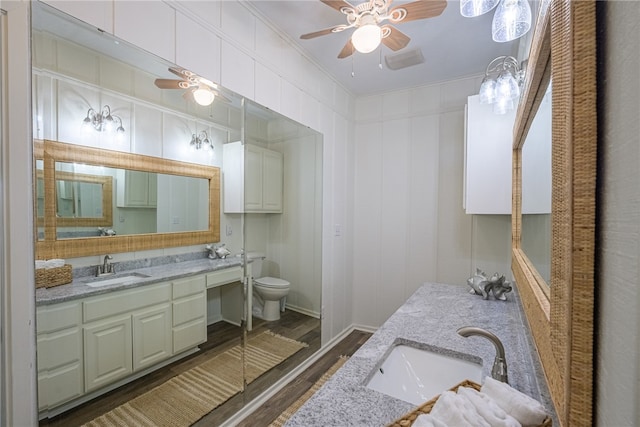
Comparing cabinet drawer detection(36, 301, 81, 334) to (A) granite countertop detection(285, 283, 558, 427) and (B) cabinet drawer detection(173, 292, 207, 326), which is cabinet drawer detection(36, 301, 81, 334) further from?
(A) granite countertop detection(285, 283, 558, 427)

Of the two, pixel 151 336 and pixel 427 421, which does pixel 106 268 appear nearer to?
pixel 151 336

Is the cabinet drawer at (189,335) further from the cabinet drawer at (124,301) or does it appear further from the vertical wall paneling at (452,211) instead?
the vertical wall paneling at (452,211)

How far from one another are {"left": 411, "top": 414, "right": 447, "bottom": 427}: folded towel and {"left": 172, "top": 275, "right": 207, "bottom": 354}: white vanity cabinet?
5.32ft

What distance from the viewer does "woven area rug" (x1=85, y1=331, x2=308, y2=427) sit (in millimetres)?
1518

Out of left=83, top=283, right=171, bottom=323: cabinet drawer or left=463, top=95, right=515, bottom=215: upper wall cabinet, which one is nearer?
left=83, top=283, right=171, bottom=323: cabinet drawer

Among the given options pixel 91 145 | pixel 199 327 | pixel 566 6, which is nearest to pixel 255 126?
pixel 91 145

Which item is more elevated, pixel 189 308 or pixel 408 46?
pixel 408 46

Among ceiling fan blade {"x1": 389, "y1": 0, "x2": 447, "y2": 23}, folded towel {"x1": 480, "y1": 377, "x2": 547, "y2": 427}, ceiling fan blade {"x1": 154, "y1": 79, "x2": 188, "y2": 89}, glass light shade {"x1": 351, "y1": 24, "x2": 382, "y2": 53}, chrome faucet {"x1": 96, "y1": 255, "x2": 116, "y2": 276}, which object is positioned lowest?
folded towel {"x1": 480, "y1": 377, "x2": 547, "y2": 427}

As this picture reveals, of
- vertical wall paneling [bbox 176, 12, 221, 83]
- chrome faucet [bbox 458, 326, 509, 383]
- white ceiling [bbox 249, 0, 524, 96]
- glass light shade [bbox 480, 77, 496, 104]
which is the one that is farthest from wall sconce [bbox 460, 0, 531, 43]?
vertical wall paneling [bbox 176, 12, 221, 83]

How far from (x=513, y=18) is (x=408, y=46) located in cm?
140

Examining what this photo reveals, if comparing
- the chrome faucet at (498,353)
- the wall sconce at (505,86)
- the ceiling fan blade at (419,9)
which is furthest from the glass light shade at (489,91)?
the chrome faucet at (498,353)

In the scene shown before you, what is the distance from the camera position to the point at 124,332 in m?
1.55

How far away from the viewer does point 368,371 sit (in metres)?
1.04

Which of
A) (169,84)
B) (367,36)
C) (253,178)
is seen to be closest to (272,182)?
(253,178)
